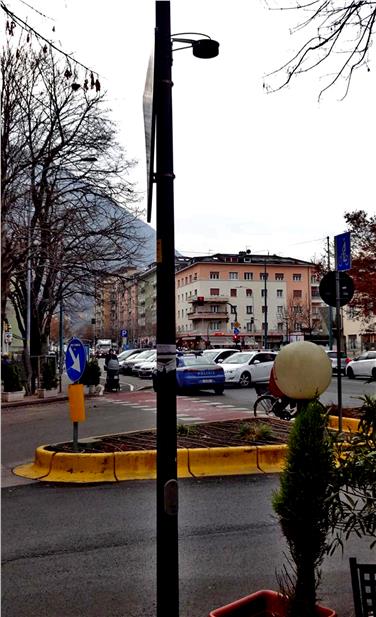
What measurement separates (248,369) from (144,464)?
740 inches

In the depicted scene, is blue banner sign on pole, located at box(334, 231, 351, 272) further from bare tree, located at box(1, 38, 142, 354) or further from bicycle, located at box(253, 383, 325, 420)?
bare tree, located at box(1, 38, 142, 354)

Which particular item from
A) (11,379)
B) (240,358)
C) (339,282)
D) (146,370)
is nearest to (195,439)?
(339,282)

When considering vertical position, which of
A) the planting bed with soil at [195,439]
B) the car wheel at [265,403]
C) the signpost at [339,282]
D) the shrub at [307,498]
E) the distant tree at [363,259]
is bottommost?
the planting bed with soil at [195,439]

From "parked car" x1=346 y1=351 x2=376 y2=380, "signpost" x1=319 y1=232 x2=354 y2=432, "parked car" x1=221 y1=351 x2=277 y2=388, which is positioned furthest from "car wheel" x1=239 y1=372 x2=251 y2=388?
"signpost" x1=319 y1=232 x2=354 y2=432

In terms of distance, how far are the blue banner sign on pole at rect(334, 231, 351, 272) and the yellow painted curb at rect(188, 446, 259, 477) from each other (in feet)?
11.8

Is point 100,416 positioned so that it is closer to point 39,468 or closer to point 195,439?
point 195,439

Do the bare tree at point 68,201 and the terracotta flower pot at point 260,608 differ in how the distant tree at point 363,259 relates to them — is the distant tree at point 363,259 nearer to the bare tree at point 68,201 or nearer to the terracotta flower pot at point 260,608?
the bare tree at point 68,201

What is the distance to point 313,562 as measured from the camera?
3.65 meters

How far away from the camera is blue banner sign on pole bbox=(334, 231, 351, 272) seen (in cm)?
1052

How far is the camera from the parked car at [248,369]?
88.1 ft

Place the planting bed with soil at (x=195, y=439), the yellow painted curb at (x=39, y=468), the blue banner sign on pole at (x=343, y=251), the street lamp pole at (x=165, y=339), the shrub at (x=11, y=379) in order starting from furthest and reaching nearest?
the shrub at (x=11, y=379), the blue banner sign on pole at (x=343, y=251), the planting bed with soil at (x=195, y=439), the yellow painted curb at (x=39, y=468), the street lamp pole at (x=165, y=339)

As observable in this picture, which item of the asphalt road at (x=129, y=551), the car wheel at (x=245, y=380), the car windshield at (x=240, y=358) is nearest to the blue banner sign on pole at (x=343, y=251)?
the asphalt road at (x=129, y=551)

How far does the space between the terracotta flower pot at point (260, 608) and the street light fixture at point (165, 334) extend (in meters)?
0.45

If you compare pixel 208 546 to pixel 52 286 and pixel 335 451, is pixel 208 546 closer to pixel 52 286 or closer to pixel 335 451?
pixel 335 451
